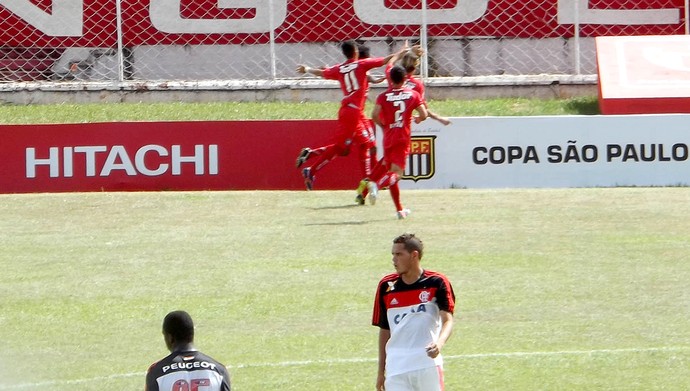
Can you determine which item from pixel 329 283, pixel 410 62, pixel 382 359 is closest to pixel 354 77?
pixel 410 62

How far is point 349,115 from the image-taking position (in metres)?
19.0

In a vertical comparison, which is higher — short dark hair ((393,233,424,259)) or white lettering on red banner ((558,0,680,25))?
white lettering on red banner ((558,0,680,25))

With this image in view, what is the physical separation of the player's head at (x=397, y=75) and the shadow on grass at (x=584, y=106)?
7.69 m

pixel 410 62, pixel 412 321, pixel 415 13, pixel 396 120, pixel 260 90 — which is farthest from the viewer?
pixel 415 13

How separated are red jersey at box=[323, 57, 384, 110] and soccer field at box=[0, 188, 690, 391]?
5.10 feet

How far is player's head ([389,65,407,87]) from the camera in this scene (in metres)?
17.0

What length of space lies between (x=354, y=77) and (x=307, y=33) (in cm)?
663

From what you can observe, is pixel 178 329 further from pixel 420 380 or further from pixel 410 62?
pixel 410 62

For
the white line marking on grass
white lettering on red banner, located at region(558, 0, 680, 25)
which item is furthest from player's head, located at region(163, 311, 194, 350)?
white lettering on red banner, located at region(558, 0, 680, 25)

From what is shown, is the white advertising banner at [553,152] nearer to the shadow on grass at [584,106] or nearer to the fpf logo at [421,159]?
the fpf logo at [421,159]

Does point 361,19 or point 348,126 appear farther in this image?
point 361,19

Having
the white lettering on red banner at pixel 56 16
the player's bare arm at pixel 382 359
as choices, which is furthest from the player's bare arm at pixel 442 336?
the white lettering on red banner at pixel 56 16

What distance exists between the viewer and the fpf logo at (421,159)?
2017cm

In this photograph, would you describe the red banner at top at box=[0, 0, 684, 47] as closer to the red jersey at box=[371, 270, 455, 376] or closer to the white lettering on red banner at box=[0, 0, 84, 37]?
the white lettering on red banner at box=[0, 0, 84, 37]
